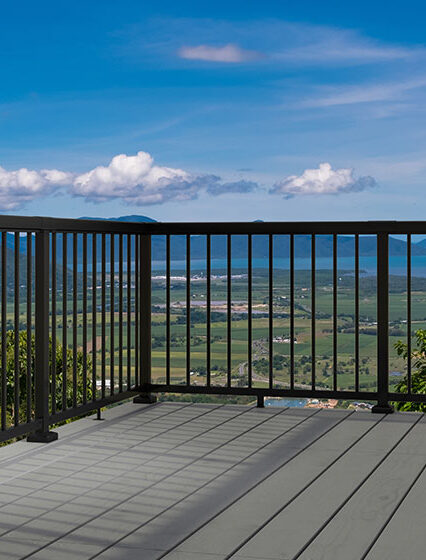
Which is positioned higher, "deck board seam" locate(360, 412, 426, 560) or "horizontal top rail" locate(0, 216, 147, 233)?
"horizontal top rail" locate(0, 216, 147, 233)

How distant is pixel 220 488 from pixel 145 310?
6.62 ft

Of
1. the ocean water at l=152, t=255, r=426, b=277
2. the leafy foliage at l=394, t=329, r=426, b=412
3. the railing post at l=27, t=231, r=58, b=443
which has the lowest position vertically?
the leafy foliage at l=394, t=329, r=426, b=412

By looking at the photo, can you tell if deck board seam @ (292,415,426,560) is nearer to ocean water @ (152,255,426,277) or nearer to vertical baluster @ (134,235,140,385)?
ocean water @ (152,255,426,277)

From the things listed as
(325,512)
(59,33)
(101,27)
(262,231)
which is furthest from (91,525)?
(59,33)

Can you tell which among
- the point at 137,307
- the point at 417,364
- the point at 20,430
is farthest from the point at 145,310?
the point at 417,364

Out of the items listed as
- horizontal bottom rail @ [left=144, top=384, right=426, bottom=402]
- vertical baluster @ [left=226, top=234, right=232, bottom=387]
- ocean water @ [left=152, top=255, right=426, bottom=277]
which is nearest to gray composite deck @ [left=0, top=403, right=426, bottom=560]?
horizontal bottom rail @ [left=144, top=384, right=426, bottom=402]

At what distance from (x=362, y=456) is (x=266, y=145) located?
28.6m

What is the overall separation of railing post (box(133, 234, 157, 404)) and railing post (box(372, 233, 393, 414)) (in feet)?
4.51

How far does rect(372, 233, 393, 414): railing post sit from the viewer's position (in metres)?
4.76

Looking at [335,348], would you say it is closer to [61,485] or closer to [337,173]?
[61,485]

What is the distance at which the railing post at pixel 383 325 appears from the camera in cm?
476

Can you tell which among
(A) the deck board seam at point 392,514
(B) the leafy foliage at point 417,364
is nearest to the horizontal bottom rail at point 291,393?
(A) the deck board seam at point 392,514

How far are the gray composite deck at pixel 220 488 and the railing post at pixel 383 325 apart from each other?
16 cm

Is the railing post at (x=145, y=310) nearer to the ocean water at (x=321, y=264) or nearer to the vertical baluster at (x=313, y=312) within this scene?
the ocean water at (x=321, y=264)
